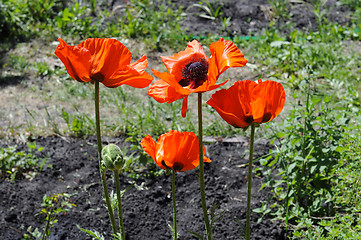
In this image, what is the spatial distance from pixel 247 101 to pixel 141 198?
1521mm

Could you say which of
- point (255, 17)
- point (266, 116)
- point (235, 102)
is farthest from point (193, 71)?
point (255, 17)

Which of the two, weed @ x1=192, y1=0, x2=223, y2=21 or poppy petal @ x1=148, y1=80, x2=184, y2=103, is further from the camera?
weed @ x1=192, y1=0, x2=223, y2=21

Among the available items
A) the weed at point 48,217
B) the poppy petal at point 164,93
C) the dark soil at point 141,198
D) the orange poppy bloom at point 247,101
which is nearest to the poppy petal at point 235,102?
the orange poppy bloom at point 247,101

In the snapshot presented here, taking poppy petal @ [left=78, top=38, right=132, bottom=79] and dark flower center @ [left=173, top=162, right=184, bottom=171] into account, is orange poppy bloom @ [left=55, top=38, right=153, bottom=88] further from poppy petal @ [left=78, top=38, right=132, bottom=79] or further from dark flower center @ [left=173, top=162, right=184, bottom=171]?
dark flower center @ [left=173, top=162, right=184, bottom=171]

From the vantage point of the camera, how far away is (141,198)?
2.86 meters

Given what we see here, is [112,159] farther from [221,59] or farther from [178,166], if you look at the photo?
[221,59]

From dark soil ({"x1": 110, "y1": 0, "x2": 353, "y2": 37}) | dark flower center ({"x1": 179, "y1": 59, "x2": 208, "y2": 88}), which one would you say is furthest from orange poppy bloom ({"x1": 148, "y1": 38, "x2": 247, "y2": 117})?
dark soil ({"x1": 110, "y1": 0, "x2": 353, "y2": 37})

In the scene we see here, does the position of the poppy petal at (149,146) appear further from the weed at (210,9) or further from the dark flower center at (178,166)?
the weed at (210,9)

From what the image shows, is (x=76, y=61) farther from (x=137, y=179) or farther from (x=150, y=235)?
(x=137, y=179)

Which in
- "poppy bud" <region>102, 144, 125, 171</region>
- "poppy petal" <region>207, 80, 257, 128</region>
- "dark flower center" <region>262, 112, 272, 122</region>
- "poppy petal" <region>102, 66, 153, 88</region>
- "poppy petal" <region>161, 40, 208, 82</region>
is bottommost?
"poppy bud" <region>102, 144, 125, 171</region>

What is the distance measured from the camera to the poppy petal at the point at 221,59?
4.55ft

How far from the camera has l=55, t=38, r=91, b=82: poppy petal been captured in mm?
1480

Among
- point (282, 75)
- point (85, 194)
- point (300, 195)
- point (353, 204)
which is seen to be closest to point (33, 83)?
point (85, 194)

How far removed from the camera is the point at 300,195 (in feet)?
8.38
